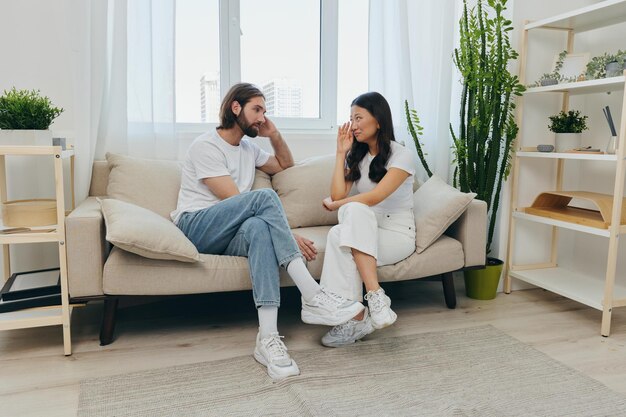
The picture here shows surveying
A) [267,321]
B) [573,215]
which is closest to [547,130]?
[573,215]

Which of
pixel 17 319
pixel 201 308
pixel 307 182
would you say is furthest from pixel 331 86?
pixel 17 319

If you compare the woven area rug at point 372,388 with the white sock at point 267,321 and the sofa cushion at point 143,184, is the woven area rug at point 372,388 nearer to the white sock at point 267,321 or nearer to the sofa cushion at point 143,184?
the white sock at point 267,321

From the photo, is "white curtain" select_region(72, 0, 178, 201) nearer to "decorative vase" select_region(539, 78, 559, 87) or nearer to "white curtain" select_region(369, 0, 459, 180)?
"white curtain" select_region(369, 0, 459, 180)

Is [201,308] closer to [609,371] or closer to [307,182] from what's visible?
[307,182]

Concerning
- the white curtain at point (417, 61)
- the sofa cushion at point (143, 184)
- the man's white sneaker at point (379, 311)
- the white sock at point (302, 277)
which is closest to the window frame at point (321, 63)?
the white curtain at point (417, 61)

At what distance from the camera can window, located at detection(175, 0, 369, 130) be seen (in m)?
2.85

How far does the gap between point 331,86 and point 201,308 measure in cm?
149

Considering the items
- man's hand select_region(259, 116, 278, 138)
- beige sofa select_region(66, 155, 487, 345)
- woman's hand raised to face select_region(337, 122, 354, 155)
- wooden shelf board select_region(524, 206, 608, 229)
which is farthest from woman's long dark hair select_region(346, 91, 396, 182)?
wooden shelf board select_region(524, 206, 608, 229)

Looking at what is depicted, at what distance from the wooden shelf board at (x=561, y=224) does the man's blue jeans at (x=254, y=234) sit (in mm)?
1327

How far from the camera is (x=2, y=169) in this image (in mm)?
2340

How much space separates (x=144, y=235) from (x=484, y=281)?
173 cm

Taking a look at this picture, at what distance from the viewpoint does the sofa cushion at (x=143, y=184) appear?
2338mm

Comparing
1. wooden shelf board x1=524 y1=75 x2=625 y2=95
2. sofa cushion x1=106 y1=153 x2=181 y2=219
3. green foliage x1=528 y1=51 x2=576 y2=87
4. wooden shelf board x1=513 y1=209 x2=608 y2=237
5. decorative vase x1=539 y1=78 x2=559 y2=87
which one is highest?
green foliage x1=528 y1=51 x2=576 y2=87

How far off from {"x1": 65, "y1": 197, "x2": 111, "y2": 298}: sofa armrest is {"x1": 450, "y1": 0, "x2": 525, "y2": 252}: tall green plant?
1824 mm
